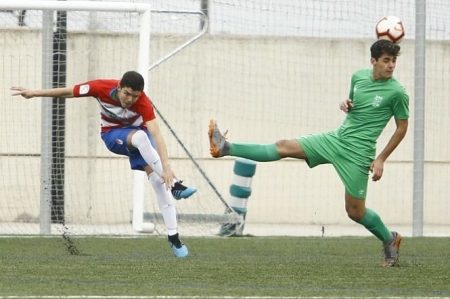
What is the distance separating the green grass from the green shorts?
610 millimetres

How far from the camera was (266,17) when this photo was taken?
46.4 ft

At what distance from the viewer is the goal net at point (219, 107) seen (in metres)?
13.8

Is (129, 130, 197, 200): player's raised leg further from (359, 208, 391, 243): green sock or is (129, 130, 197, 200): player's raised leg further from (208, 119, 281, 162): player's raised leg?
(359, 208, 391, 243): green sock

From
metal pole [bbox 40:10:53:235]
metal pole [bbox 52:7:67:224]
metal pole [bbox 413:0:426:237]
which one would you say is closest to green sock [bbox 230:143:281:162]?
metal pole [bbox 40:10:53:235]

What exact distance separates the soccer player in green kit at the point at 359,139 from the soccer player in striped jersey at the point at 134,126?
2.61ft

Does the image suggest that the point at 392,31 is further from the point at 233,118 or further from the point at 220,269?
the point at 233,118

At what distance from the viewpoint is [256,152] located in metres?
8.95

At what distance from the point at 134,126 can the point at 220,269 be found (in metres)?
1.67

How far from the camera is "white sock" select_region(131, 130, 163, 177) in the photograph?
966 cm

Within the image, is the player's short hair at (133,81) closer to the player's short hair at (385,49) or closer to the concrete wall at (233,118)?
the player's short hair at (385,49)

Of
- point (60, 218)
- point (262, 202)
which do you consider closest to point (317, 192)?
point (262, 202)

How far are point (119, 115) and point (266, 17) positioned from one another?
4.82 m

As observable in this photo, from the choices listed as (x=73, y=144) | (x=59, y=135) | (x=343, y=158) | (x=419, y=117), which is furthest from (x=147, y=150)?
(x=73, y=144)

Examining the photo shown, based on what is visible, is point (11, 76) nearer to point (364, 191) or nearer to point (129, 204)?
point (129, 204)
